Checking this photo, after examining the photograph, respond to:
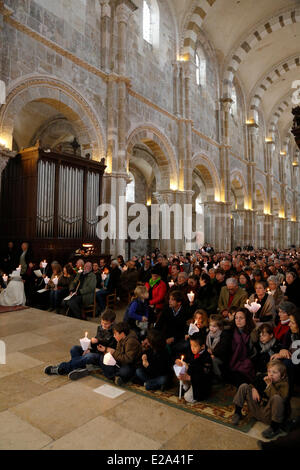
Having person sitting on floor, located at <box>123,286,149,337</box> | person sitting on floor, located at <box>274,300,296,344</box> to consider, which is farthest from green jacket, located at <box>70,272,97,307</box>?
person sitting on floor, located at <box>274,300,296,344</box>

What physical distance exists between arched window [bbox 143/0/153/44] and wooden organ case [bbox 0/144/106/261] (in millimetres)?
7981

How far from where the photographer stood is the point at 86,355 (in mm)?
3846

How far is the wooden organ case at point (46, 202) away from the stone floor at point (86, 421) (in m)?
5.66

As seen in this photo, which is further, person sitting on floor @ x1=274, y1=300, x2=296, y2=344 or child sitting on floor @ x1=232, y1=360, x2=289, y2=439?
person sitting on floor @ x1=274, y1=300, x2=296, y2=344

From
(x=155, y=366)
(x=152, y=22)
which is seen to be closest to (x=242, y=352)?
(x=155, y=366)

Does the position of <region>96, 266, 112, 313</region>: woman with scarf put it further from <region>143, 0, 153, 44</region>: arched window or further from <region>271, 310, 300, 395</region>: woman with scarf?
<region>143, 0, 153, 44</region>: arched window

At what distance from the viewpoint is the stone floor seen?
249cm

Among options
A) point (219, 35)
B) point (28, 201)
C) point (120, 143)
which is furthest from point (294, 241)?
point (28, 201)

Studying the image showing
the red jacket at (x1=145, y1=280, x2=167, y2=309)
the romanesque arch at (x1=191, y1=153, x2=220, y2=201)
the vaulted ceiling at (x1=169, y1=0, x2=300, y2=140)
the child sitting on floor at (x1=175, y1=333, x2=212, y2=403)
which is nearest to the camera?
the child sitting on floor at (x1=175, y1=333, x2=212, y2=403)

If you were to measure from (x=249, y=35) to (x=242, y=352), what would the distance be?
21899mm

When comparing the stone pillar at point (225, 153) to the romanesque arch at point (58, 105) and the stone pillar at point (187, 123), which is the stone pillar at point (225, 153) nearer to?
the stone pillar at point (187, 123)

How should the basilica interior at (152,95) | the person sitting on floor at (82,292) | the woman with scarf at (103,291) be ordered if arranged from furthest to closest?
the basilica interior at (152,95)
the woman with scarf at (103,291)
the person sitting on floor at (82,292)

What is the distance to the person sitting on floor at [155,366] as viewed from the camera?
138 inches

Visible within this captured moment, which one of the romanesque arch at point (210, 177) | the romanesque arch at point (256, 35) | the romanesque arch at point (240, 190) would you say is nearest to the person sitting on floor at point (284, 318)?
the romanesque arch at point (210, 177)
